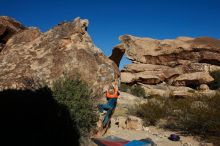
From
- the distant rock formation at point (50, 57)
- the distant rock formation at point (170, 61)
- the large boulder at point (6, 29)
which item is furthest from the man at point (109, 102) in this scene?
the distant rock formation at point (170, 61)

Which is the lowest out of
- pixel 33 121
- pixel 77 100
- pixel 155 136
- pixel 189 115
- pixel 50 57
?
pixel 155 136

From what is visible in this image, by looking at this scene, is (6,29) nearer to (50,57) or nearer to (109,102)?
(50,57)

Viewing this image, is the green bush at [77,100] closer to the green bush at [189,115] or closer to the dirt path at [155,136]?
the dirt path at [155,136]

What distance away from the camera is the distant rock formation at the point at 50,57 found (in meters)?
7.63

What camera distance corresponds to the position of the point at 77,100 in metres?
7.23

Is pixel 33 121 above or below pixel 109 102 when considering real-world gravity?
below

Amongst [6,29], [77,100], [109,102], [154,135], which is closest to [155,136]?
[154,135]

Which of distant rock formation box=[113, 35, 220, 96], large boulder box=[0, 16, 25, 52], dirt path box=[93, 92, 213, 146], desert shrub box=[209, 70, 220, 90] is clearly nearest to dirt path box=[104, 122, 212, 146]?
dirt path box=[93, 92, 213, 146]

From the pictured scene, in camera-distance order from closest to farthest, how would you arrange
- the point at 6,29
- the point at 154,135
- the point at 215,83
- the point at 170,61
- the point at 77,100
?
the point at 77,100 → the point at 154,135 → the point at 6,29 → the point at 215,83 → the point at 170,61

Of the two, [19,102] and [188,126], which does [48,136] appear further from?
[188,126]

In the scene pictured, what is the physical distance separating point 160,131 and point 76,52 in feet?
12.5

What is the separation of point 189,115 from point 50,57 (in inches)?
206

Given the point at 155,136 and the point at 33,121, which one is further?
the point at 155,136

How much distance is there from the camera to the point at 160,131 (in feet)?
32.1
